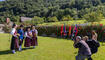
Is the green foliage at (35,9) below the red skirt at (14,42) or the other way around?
the other way around

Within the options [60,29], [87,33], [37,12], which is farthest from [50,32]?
[37,12]

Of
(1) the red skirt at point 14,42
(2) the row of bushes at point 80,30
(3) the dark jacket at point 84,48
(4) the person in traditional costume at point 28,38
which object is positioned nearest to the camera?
(3) the dark jacket at point 84,48

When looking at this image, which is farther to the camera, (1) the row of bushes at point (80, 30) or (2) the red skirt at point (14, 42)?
(1) the row of bushes at point (80, 30)

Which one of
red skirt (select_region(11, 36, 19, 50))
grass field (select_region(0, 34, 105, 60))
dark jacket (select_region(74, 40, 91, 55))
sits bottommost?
grass field (select_region(0, 34, 105, 60))

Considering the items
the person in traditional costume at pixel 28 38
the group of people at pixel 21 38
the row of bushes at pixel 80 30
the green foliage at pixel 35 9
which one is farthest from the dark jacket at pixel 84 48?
the green foliage at pixel 35 9

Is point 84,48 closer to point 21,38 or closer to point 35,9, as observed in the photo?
point 21,38

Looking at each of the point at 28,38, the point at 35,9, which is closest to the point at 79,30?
the point at 28,38

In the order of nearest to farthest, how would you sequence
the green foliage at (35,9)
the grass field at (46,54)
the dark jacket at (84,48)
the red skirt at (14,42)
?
1. the dark jacket at (84,48)
2. the grass field at (46,54)
3. the red skirt at (14,42)
4. the green foliage at (35,9)

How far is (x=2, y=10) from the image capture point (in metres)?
89.1

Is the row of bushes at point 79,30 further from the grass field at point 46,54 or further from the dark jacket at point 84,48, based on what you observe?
the dark jacket at point 84,48

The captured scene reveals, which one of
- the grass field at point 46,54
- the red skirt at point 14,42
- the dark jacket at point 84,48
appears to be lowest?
the grass field at point 46,54

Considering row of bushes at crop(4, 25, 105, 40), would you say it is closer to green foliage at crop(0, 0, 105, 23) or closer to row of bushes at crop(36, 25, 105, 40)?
row of bushes at crop(36, 25, 105, 40)

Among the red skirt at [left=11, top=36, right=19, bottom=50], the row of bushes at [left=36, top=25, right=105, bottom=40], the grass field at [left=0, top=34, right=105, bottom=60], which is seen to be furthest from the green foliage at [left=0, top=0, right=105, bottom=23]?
the red skirt at [left=11, top=36, right=19, bottom=50]

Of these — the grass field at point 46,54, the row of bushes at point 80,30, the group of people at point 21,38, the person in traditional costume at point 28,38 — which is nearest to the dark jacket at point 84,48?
the grass field at point 46,54
